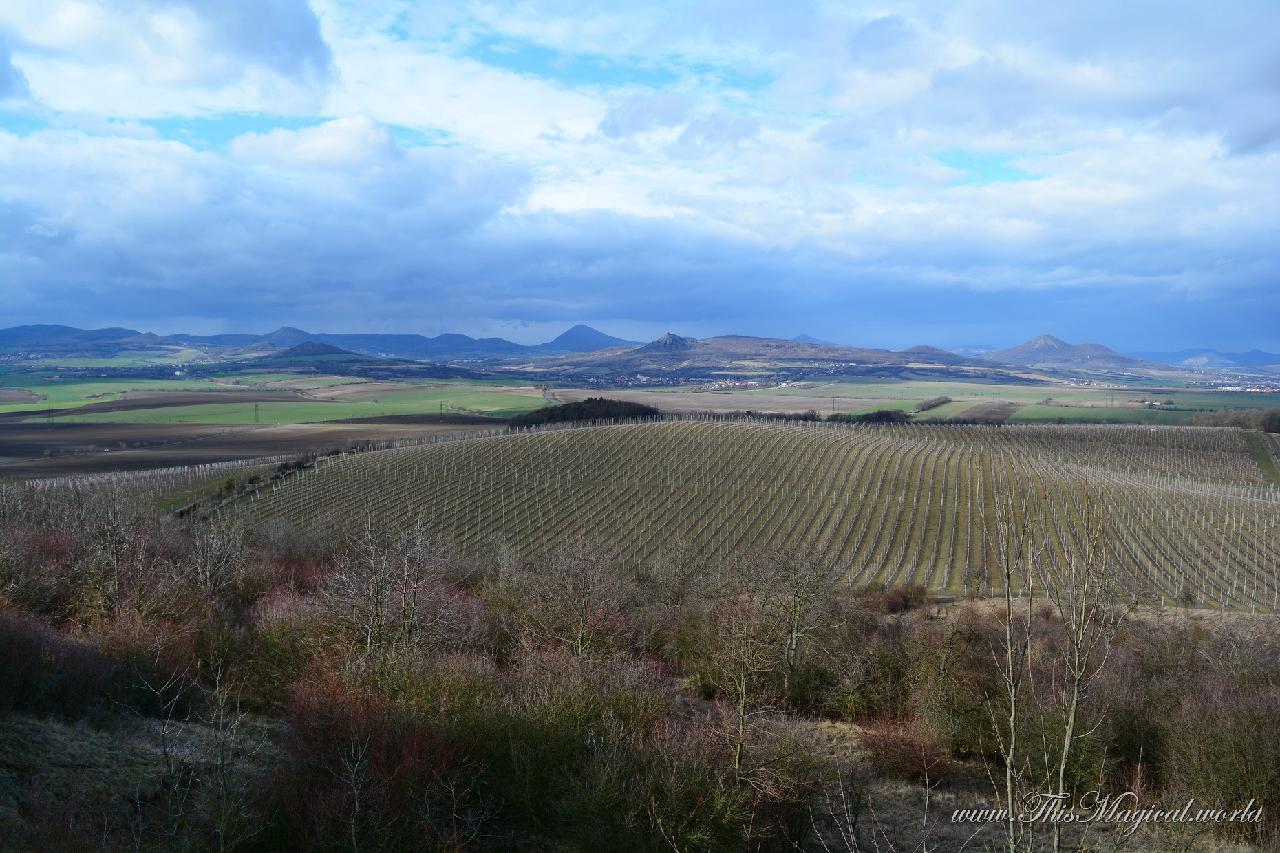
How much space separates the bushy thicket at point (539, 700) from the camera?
14141 millimetres

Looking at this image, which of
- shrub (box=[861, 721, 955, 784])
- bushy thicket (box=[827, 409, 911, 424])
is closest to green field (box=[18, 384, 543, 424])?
bushy thicket (box=[827, 409, 911, 424])

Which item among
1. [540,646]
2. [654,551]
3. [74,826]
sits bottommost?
[654,551]

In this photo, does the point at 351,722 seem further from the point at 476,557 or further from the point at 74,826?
the point at 476,557

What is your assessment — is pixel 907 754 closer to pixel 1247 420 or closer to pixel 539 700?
pixel 539 700

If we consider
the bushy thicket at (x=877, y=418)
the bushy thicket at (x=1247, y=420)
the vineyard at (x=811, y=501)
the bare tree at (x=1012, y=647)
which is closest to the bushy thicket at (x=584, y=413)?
the bushy thicket at (x=877, y=418)

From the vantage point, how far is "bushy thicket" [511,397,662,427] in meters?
136

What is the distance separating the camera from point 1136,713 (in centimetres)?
1992

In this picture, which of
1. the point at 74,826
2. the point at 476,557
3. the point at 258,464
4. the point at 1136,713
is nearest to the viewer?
the point at 74,826

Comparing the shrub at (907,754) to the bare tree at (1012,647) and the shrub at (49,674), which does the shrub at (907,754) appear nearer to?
the bare tree at (1012,647)

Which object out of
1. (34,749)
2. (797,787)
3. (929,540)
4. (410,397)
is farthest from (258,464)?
(410,397)

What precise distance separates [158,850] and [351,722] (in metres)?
3.94

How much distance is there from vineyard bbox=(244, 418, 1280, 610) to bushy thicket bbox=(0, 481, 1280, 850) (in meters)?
20.0

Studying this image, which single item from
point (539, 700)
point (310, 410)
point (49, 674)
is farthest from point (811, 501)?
point (310, 410)

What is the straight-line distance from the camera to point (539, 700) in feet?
56.9
